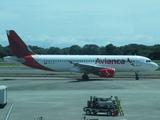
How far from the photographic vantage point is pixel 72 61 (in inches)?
1970

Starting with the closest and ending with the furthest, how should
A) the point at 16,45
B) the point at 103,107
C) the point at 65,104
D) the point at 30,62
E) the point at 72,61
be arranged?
the point at 103,107 < the point at 65,104 < the point at 30,62 < the point at 16,45 < the point at 72,61

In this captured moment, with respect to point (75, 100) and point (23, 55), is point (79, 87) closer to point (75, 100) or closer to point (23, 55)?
point (75, 100)

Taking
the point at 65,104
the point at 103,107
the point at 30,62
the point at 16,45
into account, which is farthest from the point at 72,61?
the point at 103,107

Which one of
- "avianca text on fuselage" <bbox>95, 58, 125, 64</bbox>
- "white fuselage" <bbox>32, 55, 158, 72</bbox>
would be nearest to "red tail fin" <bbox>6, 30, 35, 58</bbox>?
"white fuselage" <bbox>32, 55, 158, 72</bbox>

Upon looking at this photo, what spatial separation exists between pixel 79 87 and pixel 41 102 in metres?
11.9

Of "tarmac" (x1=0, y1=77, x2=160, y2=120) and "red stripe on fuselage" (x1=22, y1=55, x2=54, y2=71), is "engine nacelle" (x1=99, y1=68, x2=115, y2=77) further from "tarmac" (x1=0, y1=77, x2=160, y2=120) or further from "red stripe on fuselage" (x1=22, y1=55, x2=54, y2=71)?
"red stripe on fuselage" (x1=22, y1=55, x2=54, y2=71)

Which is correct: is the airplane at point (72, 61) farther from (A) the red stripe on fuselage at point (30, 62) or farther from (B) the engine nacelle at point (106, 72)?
(B) the engine nacelle at point (106, 72)

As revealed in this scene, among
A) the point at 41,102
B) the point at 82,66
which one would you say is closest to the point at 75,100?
the point at 41,102

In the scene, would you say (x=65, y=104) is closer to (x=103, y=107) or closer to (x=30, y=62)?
(x=103, y=107)

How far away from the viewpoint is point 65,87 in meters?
38.8

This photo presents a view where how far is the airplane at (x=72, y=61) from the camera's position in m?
49.2

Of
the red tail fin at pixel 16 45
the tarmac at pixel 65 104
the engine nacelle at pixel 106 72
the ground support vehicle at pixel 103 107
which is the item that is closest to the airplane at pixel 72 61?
the red tail fin at pixel 16 45

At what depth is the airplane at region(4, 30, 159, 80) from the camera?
→ 162 feet

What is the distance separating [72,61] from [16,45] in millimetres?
8903
